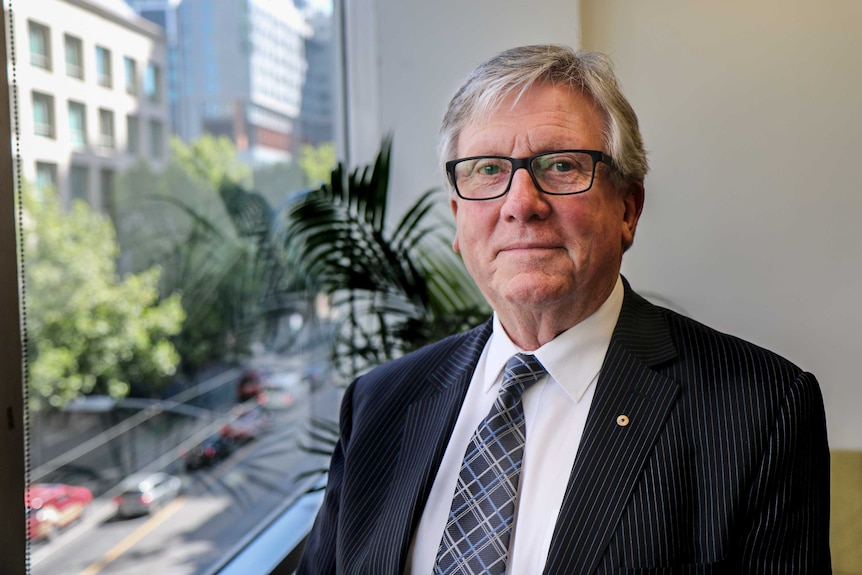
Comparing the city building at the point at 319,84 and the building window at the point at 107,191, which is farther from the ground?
the city building at the point at 319,84

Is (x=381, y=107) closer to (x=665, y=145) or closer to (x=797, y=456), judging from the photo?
(x=665, y=145)

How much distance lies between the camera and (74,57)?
173 cm

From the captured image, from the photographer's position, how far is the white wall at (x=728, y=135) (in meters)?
2.65

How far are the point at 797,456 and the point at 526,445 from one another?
0.39m

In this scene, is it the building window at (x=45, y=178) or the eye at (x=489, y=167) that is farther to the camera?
the building window at (x=45, y=178)

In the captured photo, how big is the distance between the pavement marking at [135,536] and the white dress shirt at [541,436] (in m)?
0.92

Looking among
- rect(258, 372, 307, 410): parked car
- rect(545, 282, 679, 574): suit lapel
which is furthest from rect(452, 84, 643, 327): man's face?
rect(258, 372, 307, 410): parked car

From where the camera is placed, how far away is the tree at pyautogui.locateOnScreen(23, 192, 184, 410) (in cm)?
160

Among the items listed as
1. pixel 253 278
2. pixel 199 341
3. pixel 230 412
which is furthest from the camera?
pixel 253 278

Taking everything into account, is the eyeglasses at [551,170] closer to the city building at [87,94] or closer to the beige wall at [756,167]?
the city building at [87,94]

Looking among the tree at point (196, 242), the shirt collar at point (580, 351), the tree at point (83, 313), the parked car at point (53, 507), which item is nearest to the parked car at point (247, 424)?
the tree at point (196, 242)

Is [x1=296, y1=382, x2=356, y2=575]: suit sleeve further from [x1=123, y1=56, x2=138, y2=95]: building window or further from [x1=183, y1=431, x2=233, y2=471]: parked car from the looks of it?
[x1=123, y1=56, x2=138, y2=95]: building window

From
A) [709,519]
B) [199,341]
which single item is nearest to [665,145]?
[199,341]

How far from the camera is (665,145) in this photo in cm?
277
